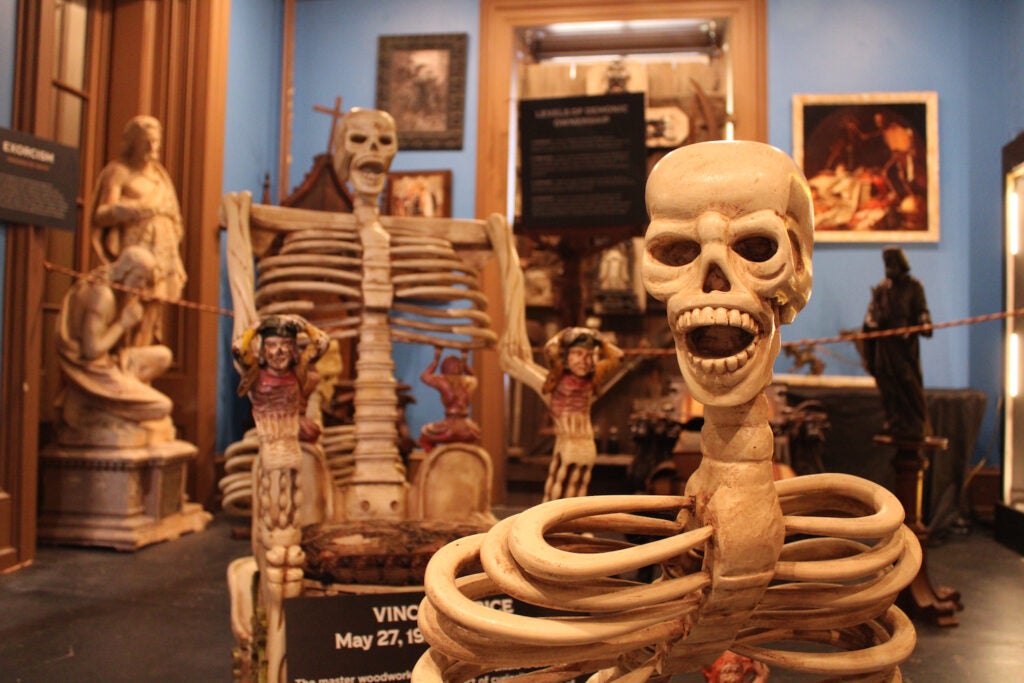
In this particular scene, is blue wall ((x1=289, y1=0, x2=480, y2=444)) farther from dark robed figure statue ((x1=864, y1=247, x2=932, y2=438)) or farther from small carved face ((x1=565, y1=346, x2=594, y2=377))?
small carved face ((x1=565, y1=346, x2=594, y2=377))

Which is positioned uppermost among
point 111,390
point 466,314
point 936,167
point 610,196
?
point 936,167

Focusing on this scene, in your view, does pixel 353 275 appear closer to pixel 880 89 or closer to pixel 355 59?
pixel 355 59

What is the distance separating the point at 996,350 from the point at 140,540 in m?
5.91

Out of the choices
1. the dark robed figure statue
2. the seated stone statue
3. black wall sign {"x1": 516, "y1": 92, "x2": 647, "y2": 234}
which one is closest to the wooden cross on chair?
black wall sign {"x1": 516, "y1": 92, "x2": 647, "y2": 234}

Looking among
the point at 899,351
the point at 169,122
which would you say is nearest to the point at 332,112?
the point at 169,122

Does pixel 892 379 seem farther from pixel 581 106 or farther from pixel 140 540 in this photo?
pixel 140 540

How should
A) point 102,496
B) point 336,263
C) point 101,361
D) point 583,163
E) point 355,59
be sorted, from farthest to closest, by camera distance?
point 355,59 < point 583,163 < point 101,361 < point 102,496 < point 336,263

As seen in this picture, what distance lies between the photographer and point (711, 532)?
1141 millimetres

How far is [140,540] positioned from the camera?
4816 mm

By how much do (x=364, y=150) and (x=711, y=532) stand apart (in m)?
2.34

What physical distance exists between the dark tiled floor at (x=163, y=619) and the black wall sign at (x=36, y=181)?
1.77 meters

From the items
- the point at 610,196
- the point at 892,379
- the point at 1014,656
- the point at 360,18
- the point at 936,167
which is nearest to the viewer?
the point at 1014,656

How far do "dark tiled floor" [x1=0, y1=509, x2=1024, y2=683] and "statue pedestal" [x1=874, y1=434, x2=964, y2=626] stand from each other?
0.28 ft

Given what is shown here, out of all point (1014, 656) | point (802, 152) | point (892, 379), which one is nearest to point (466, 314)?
point (892, 379)
